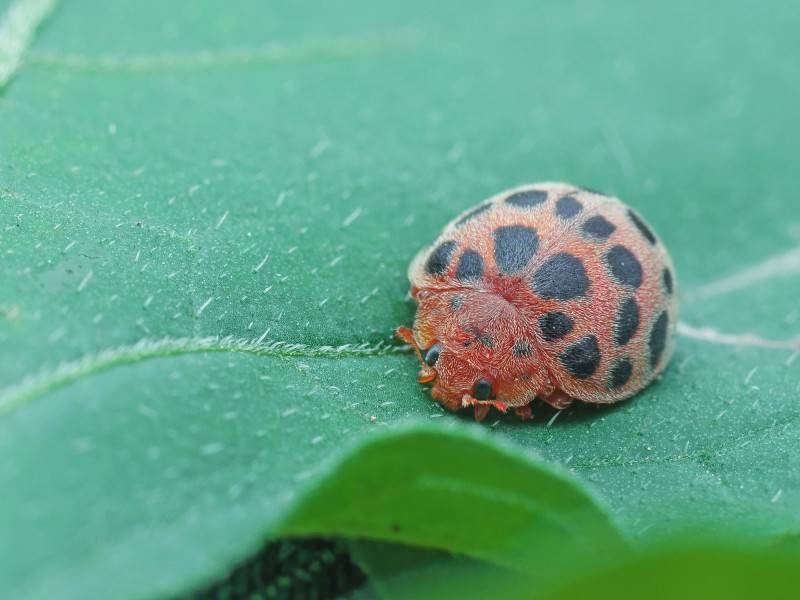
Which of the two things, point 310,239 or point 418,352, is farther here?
point 310,239

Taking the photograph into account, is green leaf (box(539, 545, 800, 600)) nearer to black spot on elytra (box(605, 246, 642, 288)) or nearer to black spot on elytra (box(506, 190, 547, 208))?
black spot on elytra (box(605, 246, 642, 288))

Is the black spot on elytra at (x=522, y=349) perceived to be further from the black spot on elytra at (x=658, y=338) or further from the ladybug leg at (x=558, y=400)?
the black spot on elytra at (x=658, y=338)

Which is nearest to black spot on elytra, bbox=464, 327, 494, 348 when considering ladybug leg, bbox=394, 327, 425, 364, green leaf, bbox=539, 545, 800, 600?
ladybug leg, bbox=394, 327, 425, 364

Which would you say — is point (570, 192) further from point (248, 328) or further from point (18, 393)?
point (18, 393)

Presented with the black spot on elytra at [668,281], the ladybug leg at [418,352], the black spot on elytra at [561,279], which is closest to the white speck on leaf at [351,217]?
the ladybug leg at [418,352]

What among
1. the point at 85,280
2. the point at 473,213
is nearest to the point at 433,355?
the point at 473,213

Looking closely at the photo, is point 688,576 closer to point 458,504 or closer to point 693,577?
point 693,577

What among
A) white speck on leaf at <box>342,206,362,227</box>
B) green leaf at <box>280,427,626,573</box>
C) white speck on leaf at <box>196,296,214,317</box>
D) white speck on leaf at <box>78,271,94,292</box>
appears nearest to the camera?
green leaf at <box>280,427,626,573</box>
